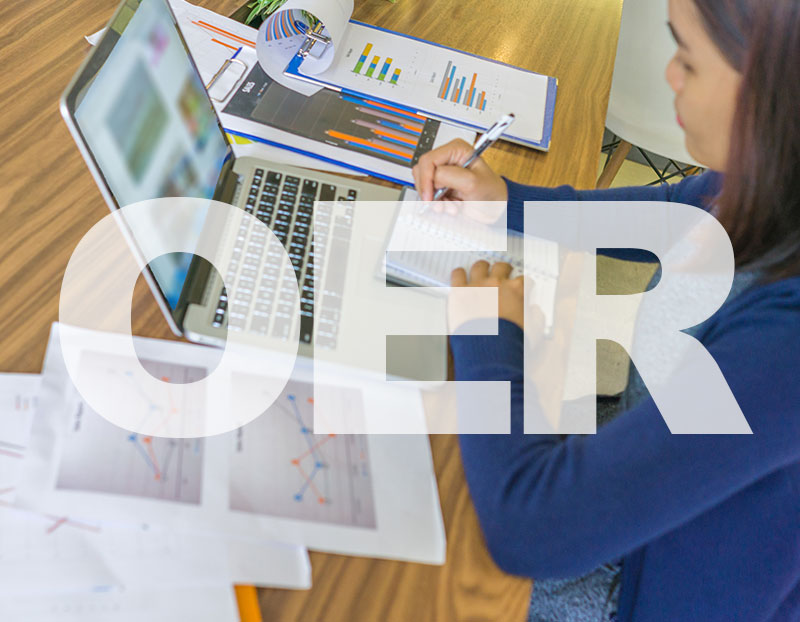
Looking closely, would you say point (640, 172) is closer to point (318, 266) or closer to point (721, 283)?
point (721, 283)

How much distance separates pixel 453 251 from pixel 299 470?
13.2 inches

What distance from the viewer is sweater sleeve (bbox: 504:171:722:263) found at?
84 centimetres

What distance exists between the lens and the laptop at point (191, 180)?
521 mm

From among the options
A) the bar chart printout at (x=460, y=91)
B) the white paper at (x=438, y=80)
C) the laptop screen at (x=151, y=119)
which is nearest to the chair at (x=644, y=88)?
the white paper at (x=438, y=80)

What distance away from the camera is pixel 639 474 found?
516 mm

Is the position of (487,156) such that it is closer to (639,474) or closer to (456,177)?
(456,177)

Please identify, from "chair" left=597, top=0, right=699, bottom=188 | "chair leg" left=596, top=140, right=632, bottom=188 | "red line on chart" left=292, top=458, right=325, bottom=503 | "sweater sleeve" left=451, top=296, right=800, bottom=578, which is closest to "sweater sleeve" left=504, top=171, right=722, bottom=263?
"sweater sleeve" left=451, top=296, right=800, bottom=578

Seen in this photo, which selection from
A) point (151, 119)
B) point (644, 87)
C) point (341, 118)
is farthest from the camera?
point (644, 87)

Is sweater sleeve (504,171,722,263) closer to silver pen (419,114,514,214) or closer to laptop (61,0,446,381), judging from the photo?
silver pen (419,114,514,214)

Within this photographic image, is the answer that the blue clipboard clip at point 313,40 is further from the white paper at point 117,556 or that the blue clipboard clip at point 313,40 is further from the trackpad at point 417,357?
the white paper at point 117,556

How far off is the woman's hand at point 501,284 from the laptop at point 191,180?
3.0 inches

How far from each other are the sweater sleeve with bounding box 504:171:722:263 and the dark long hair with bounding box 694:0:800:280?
8.0 inches

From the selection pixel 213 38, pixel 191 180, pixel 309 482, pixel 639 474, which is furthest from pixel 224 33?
pixel 639 474

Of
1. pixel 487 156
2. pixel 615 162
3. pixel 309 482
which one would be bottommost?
pixel 615 162
